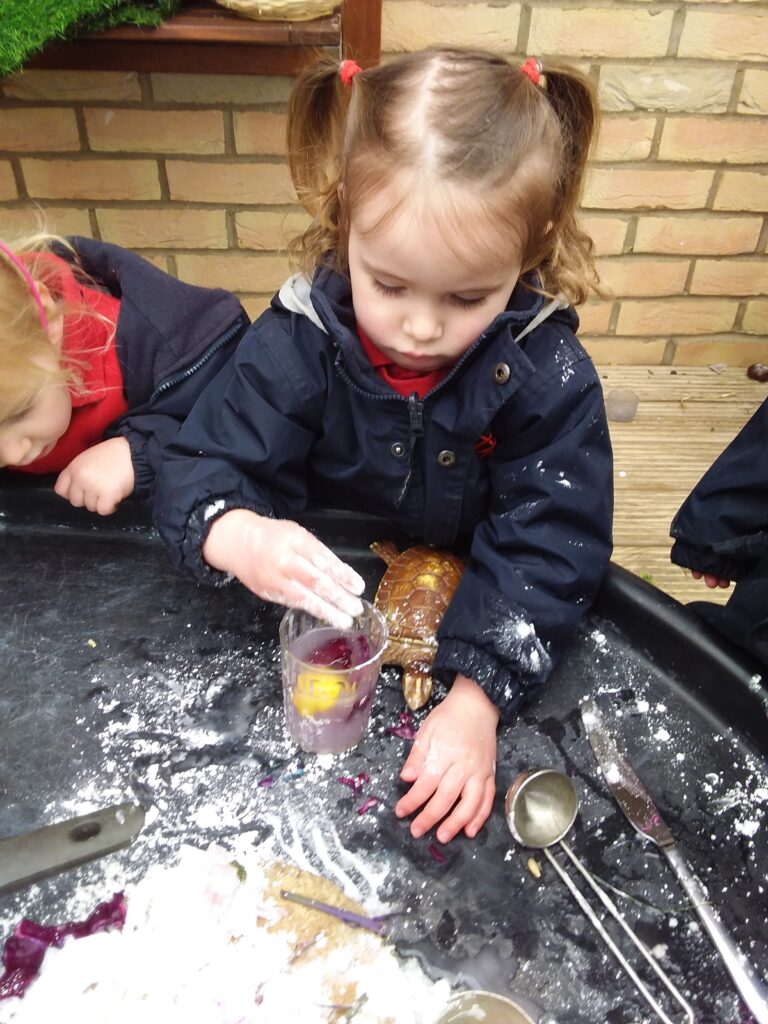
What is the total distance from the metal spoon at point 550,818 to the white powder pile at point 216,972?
15 cm

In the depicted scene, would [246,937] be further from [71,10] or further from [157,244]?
[157,244]

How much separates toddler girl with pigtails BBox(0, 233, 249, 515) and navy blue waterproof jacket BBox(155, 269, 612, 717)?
124 mm

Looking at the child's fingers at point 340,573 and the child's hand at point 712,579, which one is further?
the child's hand at point 712,579

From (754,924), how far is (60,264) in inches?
44.6

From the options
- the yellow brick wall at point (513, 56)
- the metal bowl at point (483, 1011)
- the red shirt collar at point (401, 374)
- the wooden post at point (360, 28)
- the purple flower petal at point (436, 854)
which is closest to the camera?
the metal bowl at point (483, 1011)

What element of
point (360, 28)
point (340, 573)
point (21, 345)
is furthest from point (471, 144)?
point (360, 28)

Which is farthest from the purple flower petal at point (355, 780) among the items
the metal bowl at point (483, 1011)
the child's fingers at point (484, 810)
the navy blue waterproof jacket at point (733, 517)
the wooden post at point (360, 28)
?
the wooden post at point (360, 28)

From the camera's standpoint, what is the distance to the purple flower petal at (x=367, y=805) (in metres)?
0.84

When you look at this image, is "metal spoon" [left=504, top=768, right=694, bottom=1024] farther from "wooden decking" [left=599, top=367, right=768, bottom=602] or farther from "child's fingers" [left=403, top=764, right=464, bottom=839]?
"wooden decking" [left=599, top=367, right=768, bottom=602]

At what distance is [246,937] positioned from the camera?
757mm

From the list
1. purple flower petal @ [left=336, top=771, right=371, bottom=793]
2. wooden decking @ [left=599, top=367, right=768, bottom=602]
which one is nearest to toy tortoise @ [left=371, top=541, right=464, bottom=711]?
purple flower petal @ [left=336, top=771, right=371, bottom=793]

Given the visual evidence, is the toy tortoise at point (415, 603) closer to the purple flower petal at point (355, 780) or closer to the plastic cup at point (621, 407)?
the purple flower petal at point (355, 780)

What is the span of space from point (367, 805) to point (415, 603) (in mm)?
260

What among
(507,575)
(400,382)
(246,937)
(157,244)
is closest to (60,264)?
(400,382)
